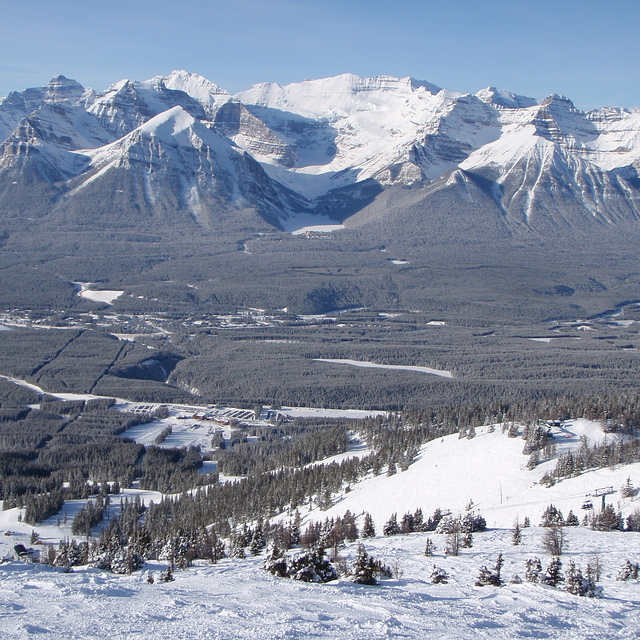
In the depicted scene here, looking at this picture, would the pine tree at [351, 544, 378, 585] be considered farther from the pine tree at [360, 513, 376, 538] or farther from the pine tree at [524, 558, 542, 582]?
the pine tree at [360, 513, 376, 538]

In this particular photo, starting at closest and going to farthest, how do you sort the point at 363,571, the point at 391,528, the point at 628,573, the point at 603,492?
the point at 628,573 < the point at 363,571 < the point at 391,528 < the point at 603,492

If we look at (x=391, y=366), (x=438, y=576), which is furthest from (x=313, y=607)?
(x=391, y=366)

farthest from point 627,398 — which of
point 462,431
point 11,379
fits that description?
point 11,379

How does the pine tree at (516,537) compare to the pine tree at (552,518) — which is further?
the pine tree at (552,518)

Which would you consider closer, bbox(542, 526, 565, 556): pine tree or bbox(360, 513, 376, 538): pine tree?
bbox(542, 526, 565, 556): pine tree

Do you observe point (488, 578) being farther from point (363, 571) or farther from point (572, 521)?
point (572, 521)

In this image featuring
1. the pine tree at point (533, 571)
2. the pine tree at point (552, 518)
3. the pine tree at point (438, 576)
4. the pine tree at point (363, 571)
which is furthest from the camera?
the pine tree at point (552, 518)

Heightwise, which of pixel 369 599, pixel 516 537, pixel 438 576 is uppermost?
pixel 516 537

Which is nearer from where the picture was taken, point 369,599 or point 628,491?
point 369,599

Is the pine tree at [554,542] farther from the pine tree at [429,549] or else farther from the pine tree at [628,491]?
the pine tree at [628,491]

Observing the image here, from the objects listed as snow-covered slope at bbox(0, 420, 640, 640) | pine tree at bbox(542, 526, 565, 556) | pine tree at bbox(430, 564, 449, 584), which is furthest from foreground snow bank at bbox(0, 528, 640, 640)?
pine tree at bbox(542, 526, 565, 556)

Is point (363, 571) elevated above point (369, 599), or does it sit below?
above

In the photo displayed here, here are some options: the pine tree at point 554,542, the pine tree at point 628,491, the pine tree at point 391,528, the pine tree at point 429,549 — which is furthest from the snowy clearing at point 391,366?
the pine tree at point 429,549
